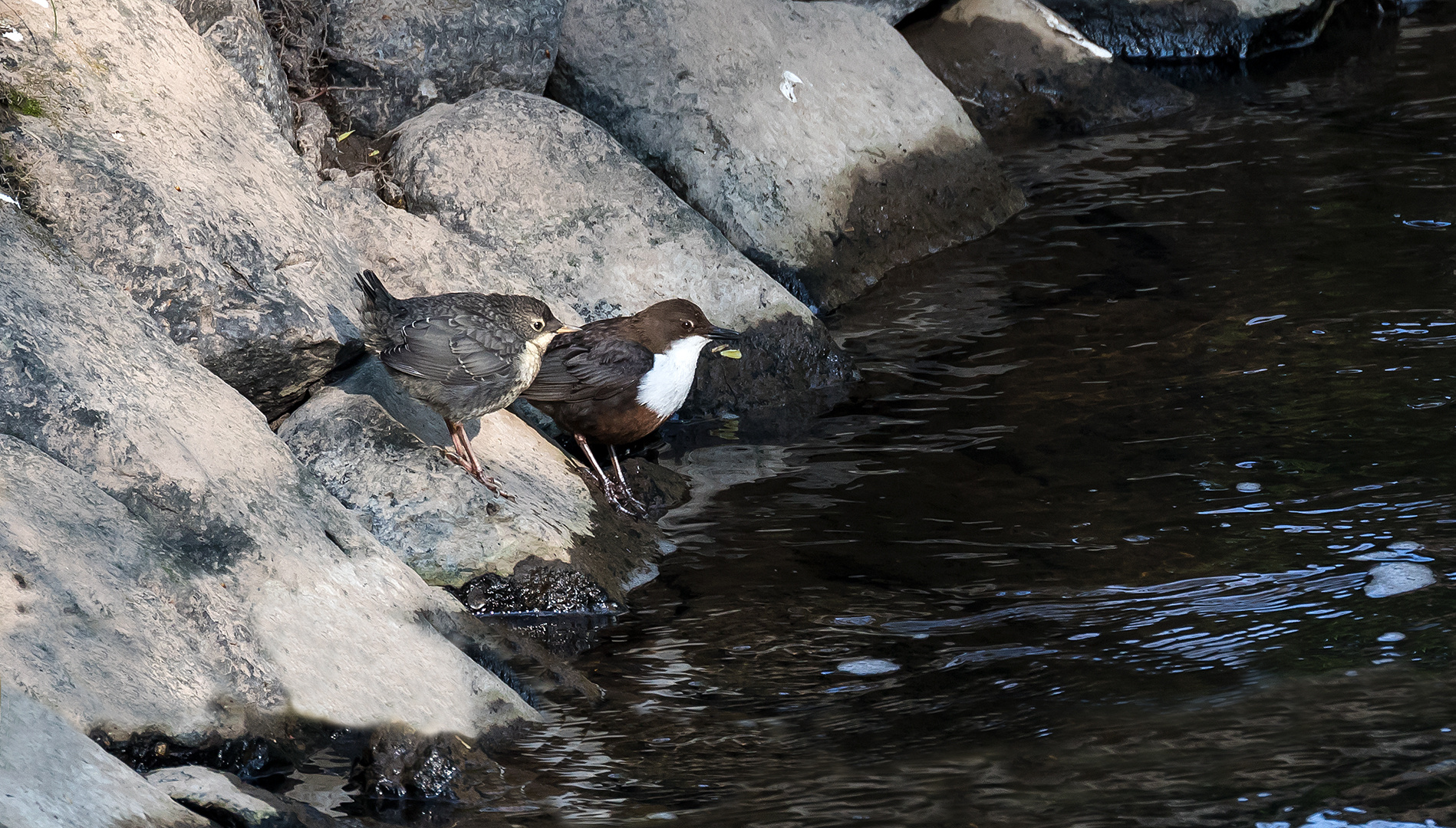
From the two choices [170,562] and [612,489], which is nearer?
[170,562]

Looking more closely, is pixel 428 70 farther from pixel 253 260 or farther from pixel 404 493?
pixel 404 493

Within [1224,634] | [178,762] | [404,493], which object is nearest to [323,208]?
[404,493]

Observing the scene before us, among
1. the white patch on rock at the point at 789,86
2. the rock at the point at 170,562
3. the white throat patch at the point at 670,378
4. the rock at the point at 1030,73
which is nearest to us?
the rock at the point at 170,562

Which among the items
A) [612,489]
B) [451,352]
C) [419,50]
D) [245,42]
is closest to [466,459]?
[451,352]

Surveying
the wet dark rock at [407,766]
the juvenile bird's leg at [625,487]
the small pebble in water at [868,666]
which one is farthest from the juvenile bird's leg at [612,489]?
the wet dark rock at [407,766]

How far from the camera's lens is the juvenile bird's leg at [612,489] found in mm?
5250

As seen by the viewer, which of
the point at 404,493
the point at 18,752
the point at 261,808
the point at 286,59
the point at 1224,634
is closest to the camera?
the point at 18,752

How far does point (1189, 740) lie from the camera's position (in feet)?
10.5

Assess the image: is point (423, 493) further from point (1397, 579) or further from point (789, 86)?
point (789, 86)

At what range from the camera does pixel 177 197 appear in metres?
4.82

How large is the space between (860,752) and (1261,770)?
3.15 feet

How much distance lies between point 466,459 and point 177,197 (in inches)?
56.0

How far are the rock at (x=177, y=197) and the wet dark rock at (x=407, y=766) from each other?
1.84 meters

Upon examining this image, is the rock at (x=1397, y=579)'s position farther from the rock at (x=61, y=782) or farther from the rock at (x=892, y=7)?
the rock at (x=892, y=7)
